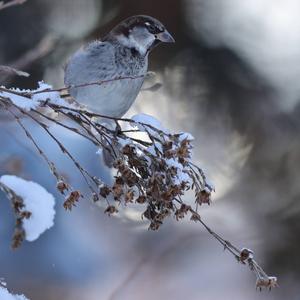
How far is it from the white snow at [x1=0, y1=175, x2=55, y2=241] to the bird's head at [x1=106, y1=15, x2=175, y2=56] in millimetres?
386

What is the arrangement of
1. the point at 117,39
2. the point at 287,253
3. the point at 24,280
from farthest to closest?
1. the point at 287,253
2. the point at 24,280
3. the point at 117,39

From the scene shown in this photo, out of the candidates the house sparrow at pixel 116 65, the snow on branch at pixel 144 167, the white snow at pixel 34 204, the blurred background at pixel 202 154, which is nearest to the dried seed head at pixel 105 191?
the snow on branch at pixel 144 167

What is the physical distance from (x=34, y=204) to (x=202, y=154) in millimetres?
2405

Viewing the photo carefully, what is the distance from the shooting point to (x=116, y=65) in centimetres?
92

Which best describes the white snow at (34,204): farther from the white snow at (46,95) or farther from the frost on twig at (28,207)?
the white snow at (46,95)

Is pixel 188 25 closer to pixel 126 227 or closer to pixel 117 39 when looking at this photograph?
pixel 126 227

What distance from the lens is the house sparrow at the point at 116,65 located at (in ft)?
2.87

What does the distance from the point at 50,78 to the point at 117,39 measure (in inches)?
63.1

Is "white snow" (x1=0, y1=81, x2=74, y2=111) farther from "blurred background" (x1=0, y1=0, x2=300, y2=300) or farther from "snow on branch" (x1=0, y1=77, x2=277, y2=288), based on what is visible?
"blurred background" (x1=0, y1=0, x2=300, y2=300)

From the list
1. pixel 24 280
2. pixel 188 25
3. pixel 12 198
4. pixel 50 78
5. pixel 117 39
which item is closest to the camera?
pixel 12 198

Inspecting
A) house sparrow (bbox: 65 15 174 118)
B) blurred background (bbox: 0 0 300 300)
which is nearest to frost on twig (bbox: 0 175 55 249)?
house sparrow (bbox: 65 15 174 118)

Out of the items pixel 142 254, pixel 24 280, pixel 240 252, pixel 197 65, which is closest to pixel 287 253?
pixel 142 254

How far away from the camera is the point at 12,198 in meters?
0.50

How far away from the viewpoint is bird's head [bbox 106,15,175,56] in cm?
89
